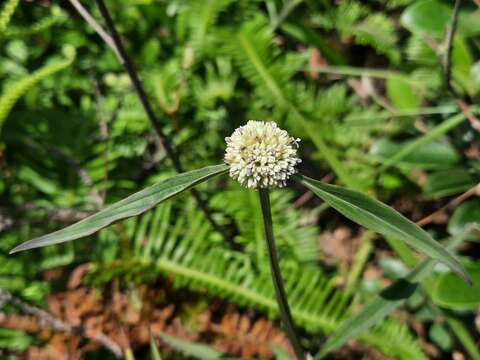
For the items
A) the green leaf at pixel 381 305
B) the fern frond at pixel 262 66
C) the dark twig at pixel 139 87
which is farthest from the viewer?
the fern frond at pixel 262 66

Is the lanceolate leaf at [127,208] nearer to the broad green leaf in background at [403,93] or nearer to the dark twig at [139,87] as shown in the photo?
the dark twig at [139,87]

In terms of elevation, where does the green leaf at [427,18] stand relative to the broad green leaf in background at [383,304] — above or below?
above

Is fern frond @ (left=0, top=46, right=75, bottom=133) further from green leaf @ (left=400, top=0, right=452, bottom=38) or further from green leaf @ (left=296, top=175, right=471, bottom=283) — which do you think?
green leaf @ (left=400, top=0, right=452, bottom=38)

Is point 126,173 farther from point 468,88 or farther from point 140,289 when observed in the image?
point 468,88

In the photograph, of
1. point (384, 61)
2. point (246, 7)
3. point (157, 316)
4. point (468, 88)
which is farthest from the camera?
point (384, 61)

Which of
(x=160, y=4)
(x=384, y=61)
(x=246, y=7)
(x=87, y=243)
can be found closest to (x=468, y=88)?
(x=384, y=61)

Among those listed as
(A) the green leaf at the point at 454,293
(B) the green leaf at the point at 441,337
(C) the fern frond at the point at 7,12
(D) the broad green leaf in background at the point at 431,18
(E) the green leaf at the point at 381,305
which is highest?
(C) the fern frond at the point at 7,12

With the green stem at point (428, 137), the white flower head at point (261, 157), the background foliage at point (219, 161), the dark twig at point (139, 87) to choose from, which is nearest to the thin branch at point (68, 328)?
the background foliage at point (219, 161)
